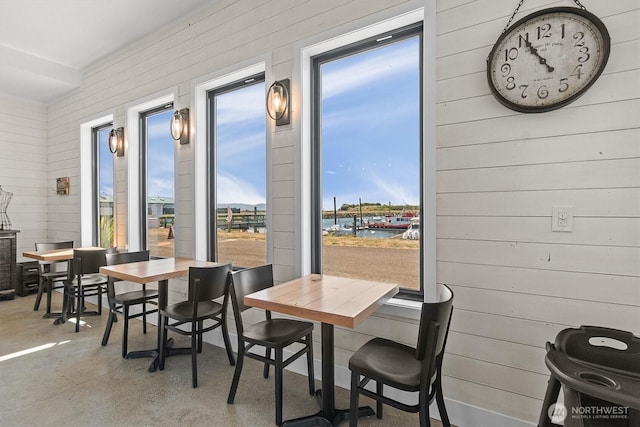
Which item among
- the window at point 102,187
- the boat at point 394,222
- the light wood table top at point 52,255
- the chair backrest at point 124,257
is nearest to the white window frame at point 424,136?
the boat at point 394,222

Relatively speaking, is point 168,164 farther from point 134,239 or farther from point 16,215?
point 16,215

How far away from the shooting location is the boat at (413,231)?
91.7 inches

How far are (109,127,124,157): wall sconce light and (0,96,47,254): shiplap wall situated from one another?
79.2 inches

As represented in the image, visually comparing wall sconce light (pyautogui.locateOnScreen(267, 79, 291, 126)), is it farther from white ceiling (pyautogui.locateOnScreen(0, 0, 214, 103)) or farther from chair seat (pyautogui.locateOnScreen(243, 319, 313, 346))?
chair seat (pyautogui.locateOnScreen(243, 319, 313, 346))

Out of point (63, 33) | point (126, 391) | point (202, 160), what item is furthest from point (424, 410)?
point (63, 33)

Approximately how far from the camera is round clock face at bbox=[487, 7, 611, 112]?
5.32 feet

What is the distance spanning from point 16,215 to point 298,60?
535 cm

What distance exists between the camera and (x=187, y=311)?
2617mm

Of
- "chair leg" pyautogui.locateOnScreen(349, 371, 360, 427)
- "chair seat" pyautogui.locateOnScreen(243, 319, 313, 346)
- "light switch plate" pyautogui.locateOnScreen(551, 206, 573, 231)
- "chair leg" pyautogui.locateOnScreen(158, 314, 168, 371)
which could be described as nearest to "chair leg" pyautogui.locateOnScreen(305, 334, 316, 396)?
"chair seat" pyautogui.locateOnScreen(243, 319, 313, 346)

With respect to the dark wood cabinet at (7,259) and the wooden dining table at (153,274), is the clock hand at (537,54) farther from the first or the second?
the dark wood cabinet at (7,259)

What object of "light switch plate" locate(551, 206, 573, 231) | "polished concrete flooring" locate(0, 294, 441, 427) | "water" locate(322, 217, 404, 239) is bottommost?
"polished concrete flooring" locate(0, 294, 441, 427)

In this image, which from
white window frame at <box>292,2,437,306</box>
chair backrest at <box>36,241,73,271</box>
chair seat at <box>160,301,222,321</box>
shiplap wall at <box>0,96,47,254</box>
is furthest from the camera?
shiplap wall at <box>0,96,47,254</box>

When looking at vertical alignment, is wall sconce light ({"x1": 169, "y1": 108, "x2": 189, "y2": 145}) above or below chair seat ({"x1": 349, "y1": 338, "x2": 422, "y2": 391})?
above

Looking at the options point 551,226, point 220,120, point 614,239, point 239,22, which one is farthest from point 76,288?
point 614,239
